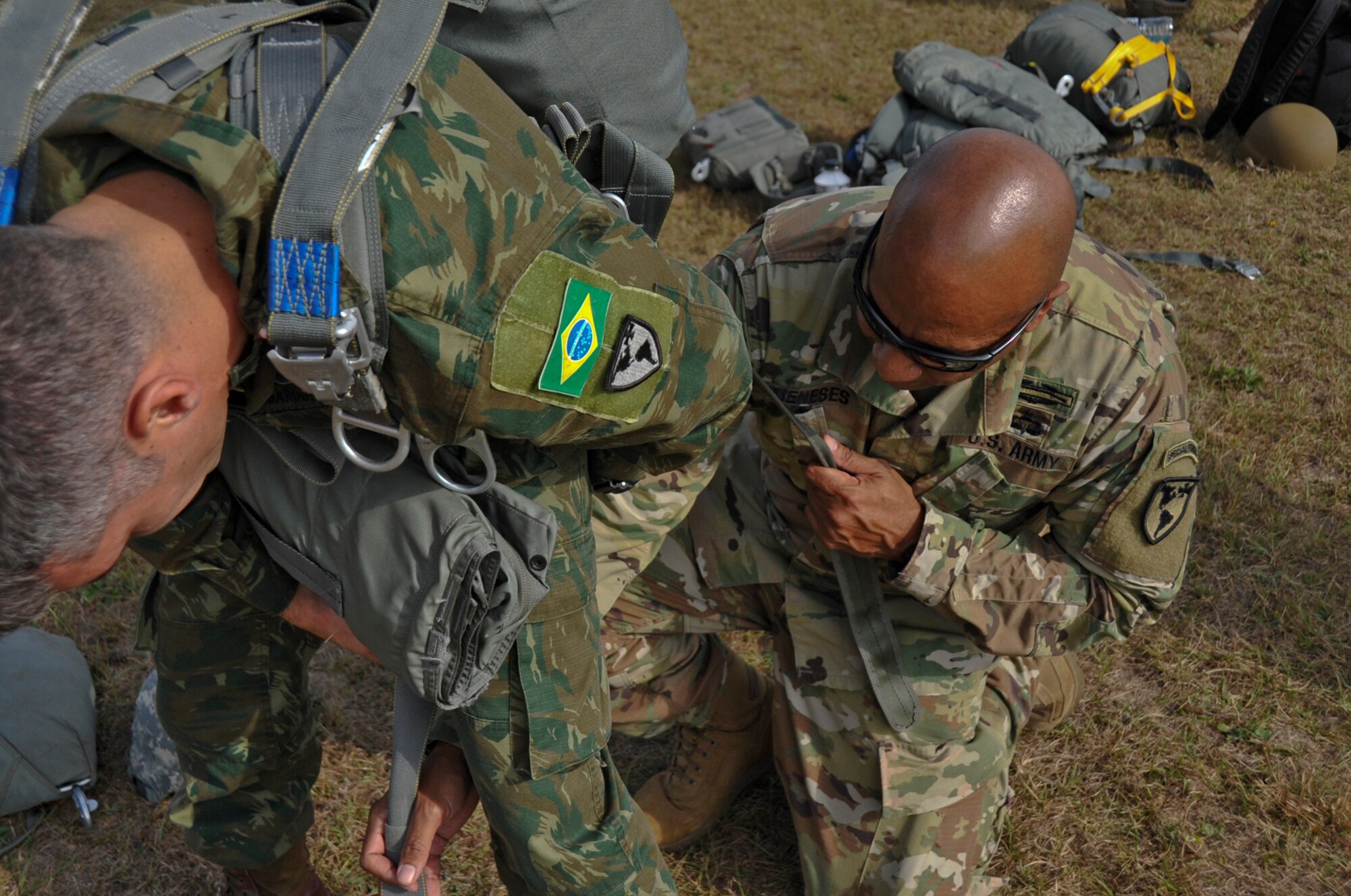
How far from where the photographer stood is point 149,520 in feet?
5.10

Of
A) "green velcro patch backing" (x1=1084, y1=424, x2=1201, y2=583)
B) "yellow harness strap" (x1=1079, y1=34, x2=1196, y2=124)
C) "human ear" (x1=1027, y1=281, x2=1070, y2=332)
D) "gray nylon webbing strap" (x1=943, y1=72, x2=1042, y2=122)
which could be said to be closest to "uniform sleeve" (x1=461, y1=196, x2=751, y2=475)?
"human ear" (x1=1027, y1=281, x2=1070, y2=332)

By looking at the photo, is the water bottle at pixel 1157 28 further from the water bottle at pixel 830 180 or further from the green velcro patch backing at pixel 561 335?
the green velcro patch backing at pixel 561 335

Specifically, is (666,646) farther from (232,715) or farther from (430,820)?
(232,715)

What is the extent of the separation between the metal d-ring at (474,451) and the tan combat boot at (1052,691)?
76.9 inches

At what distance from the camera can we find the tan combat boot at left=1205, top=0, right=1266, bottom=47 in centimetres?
725

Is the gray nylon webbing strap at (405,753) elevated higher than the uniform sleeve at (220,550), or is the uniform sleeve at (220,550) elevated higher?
the uniform sleeve at (220,550)

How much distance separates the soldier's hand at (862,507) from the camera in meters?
Answer: 2.50

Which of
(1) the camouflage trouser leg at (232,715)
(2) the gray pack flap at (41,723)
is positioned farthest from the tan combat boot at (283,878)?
(2) the gray pack flap at (41,723)

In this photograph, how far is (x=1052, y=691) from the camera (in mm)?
3152

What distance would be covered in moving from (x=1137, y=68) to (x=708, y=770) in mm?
4944

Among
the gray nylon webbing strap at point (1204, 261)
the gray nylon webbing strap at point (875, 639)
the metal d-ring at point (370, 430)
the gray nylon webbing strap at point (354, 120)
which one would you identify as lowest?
the gray nylon webbing strap at point (1204, 261)

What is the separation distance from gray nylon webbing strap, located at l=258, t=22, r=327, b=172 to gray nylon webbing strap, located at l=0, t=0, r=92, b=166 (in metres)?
0.24

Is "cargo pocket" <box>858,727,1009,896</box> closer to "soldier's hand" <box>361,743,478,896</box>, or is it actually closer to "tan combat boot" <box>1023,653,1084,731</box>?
"tan combat boot" <box>1023,653,1084,731</box>

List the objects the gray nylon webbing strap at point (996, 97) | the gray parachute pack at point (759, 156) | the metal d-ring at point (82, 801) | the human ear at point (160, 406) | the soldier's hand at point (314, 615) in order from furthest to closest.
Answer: the gray parachute pack at point (759, 156)
the gray nylon webbing strap at point (996, 97)
the metal d-ring at point (82, 801)
the soldier's hand at point (314, 615)
the human ear at point (160, 406)
